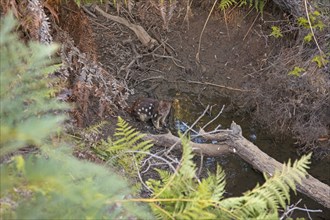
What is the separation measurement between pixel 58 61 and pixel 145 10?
215cm

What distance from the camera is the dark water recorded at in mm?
4227

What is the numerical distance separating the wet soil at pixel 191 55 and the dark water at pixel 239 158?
0.01 metres

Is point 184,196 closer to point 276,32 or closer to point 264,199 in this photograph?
point 264,199

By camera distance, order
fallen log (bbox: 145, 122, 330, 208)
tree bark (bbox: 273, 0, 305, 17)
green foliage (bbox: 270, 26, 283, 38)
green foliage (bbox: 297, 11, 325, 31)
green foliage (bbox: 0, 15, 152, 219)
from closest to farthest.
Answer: green foliage (bbox: 0, 15, 152, 219), fallen log (bbox: 145, 122, 330, 208), green foliage (bbox: 297, 11, 325, 31), tree bark (bbox: 273, 0, 305, 17), green foliage (bbox: 270, 26, 283, 38)

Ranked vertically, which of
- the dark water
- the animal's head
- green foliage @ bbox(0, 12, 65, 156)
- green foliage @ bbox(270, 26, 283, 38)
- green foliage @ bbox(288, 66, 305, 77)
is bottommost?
the dark water

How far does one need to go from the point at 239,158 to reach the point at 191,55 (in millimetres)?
1298

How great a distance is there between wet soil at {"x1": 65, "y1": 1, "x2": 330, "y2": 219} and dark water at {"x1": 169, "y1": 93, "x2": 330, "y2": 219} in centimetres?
1

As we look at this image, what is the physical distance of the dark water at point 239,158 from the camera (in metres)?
4.23

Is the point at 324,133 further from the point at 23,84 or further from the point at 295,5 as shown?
the point at 23,84

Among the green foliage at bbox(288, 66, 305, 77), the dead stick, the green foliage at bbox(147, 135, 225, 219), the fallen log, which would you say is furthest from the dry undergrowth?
the green foliage at bbox(147, 135, 225, 219)

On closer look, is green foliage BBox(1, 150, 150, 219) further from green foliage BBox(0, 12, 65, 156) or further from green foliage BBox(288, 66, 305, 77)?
green foliage BBox(288, 66, 305, 77)

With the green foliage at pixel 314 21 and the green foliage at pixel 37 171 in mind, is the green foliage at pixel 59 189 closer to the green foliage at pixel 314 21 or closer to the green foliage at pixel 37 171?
the green foliage at pixel 37 171

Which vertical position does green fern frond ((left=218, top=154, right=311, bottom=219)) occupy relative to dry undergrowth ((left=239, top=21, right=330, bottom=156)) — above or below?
above

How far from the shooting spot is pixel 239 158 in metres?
4.49
